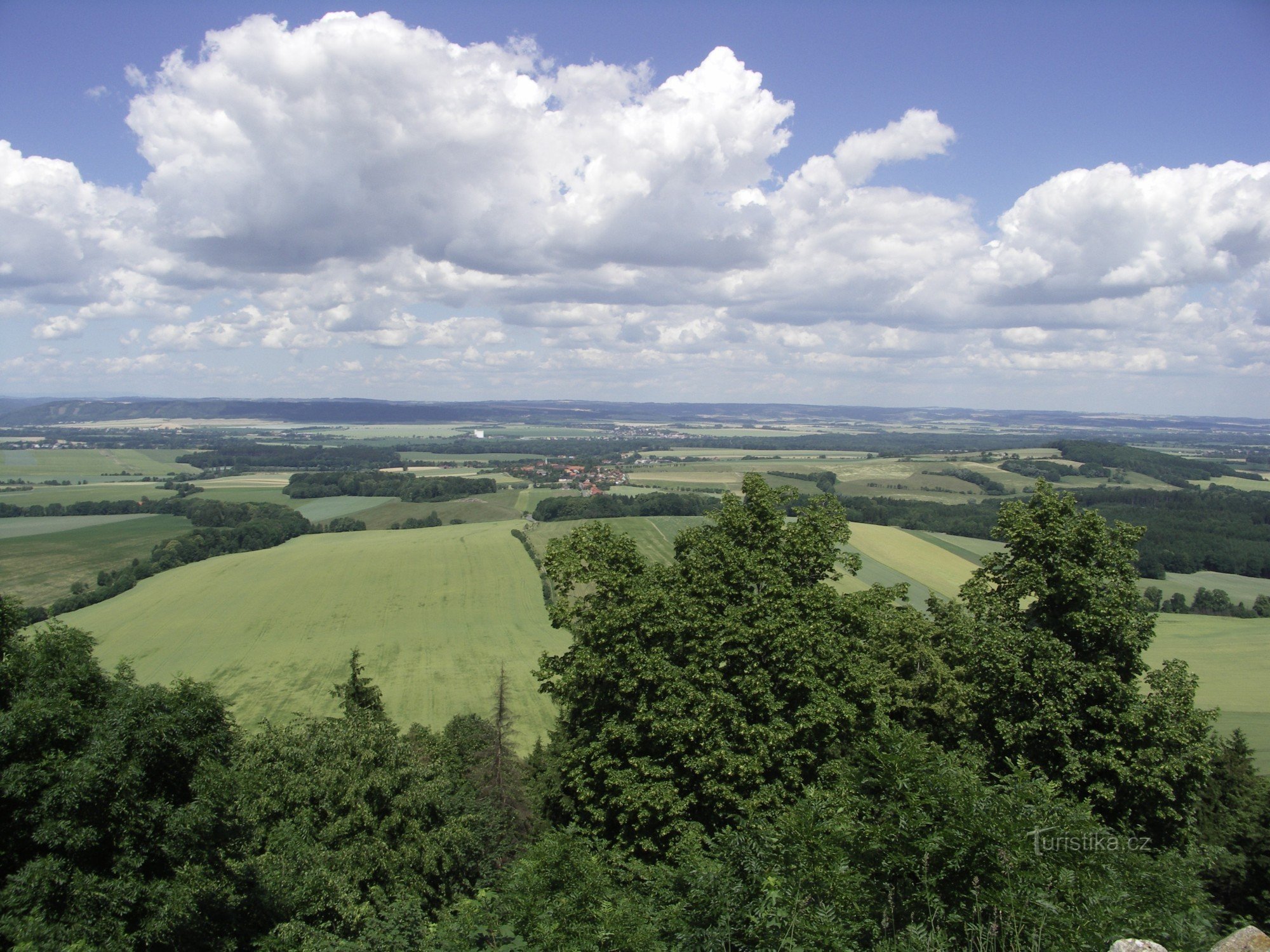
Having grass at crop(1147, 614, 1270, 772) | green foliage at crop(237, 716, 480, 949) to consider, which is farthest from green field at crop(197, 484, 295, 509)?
grass at crop(1147, 614, 1270, 772)

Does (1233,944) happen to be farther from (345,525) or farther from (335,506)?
(335,506)

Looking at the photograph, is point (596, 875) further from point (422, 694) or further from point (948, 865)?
point (422, 694)

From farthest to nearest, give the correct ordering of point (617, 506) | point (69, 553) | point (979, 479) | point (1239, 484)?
point (979, 479) < point (1239, 484) < point (617, 506) < point (69, 553)

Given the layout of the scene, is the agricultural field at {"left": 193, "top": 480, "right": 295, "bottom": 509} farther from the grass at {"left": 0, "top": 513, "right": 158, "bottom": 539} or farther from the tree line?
the grass at {"left": 0, "top": 513, "right": 158, "bottom": 539}

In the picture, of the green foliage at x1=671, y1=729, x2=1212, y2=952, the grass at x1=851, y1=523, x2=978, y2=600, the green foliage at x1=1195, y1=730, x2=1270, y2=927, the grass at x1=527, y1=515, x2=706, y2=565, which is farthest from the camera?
the grass at x1=527, y1=515, x2=706, y2=565

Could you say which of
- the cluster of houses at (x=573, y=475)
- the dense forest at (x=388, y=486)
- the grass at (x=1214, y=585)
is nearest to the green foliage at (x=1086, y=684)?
the grass at (x=1214, y=585)

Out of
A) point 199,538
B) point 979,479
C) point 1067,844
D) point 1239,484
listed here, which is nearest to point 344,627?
point 199,538

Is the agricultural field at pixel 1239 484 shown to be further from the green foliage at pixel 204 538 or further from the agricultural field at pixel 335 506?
the green foliage at pixel 204 538
